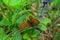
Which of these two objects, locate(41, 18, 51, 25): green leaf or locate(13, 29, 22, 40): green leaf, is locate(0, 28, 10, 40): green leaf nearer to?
locate(13, 29, 22, 40): green leaf

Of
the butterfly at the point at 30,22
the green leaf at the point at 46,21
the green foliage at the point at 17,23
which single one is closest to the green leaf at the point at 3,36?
the green foliage at the point at 17,23

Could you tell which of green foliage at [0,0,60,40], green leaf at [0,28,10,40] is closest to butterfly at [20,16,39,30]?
green foliage at [0,0,60,40]

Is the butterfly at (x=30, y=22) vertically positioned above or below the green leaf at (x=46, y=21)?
above

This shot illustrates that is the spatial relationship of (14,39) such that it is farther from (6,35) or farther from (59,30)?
(59,30)

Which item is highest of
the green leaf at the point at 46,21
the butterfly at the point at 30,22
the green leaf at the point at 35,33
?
the butterfly at the point at 30,22

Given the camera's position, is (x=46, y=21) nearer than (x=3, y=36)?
No

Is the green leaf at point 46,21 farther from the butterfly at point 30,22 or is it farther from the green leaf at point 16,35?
the green leaf at point 16,35

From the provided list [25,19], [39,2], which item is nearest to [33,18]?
[25,19]

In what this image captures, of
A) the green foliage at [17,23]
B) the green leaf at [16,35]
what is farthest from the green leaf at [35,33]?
the green leaf at [16,35]

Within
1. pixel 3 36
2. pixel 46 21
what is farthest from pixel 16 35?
pixel 46 21

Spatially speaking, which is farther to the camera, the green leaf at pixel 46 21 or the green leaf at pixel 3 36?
the green leaf at pixel 46 21

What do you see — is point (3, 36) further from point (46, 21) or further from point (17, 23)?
point (46, 21)

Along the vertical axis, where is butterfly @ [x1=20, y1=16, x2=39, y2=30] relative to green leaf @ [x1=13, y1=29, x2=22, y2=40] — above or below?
above
